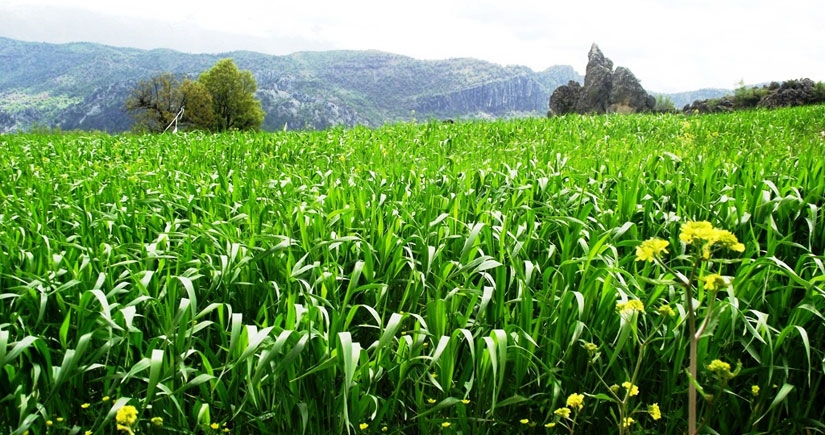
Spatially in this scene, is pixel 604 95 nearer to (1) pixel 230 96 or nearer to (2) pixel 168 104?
(1) pixel 230 96

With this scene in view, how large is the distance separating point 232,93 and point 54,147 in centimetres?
5720

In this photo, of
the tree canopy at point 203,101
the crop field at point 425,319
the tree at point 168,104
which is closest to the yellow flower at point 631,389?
the crop field at point 425,319

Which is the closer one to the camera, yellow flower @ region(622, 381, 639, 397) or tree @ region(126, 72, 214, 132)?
yellow flower @ region(622, 381, 639, 397)

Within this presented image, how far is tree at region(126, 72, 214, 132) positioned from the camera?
5547 centimetres

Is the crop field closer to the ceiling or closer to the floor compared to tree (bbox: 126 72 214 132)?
closer to the floor

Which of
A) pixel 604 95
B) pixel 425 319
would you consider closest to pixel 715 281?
pixel 425 319

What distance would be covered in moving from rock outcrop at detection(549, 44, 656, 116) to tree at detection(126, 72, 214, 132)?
1505 inches

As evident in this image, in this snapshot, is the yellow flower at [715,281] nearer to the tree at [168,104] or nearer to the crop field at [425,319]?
the crop field at [425,319]

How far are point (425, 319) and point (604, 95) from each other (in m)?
62.5

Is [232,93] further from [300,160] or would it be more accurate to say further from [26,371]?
[26,371]

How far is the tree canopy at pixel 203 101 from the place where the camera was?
56.2 m

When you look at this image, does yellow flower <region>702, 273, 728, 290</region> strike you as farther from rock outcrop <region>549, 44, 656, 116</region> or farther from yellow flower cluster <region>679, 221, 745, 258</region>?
rock outcrop <region>549, 44, 656, 116</region>

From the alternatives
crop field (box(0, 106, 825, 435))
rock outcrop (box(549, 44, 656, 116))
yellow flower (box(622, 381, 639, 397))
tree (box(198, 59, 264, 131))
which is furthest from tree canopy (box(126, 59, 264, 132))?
yellow flower (box(622, 381, 639, 397))

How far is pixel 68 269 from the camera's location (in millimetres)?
2480
